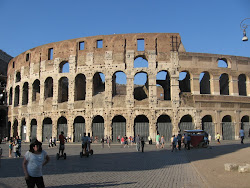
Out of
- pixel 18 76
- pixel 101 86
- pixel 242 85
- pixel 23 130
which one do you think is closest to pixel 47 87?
pixel 23 130

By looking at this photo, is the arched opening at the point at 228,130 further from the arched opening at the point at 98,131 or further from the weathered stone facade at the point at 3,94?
the weathered stone facade at the point at 3,94

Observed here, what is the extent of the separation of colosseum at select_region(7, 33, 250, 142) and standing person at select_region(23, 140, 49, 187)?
64.4 feet

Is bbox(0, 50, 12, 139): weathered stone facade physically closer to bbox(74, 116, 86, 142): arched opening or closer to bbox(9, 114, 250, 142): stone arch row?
bbox(9, 114, 250, 142): stone arch row

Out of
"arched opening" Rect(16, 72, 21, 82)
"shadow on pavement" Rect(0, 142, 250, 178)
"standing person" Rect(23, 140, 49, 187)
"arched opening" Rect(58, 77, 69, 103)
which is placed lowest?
"shadow on pavement" Rect(0, 142, 250, 178)

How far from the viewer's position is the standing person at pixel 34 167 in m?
3.94

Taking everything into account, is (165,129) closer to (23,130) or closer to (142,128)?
(142,128)

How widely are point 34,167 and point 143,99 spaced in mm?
21048

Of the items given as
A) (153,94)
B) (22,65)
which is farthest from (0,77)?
(153,94)

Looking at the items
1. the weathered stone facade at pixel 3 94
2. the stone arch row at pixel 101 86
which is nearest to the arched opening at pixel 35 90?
the stone arch row at pixel 101 86

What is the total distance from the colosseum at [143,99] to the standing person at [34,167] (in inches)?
773

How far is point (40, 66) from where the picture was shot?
28172 mm

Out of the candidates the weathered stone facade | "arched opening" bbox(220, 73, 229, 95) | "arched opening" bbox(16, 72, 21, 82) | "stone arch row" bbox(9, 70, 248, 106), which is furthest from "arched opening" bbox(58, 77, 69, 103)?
"arched opening" bbox(220, 73, 229, 95)

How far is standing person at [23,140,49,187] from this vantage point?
3.94m

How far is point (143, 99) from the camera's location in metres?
24.7
